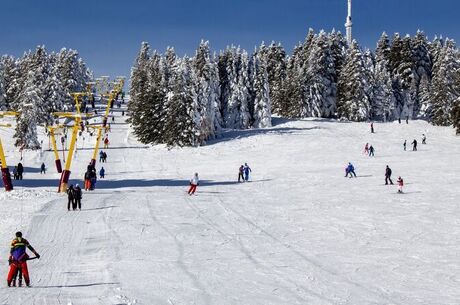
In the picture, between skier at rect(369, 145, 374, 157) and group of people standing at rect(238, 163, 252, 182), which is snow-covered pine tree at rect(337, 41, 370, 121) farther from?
group of people standing at rect(238, 163, 252, 182)

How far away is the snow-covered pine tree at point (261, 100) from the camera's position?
237ft

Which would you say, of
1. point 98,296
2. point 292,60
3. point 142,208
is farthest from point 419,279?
point 292,60

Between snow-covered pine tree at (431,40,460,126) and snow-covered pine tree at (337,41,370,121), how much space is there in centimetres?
914

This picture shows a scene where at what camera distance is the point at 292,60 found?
307 feet

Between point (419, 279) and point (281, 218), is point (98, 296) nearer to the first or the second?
point (419, 279)

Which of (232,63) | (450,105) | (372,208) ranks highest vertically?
(232,63)

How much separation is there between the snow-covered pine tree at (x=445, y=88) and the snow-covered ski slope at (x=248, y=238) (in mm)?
27136

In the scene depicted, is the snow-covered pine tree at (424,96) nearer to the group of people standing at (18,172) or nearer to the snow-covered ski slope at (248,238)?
the snow-covered ski slope at (248,238)

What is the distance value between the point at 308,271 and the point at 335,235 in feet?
18.0

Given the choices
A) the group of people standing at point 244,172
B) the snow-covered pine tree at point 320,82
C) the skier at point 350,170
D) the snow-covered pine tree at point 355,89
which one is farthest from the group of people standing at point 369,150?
the snow-covered pine tree at point 320,82

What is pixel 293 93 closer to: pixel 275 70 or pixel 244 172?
pixel 275 70

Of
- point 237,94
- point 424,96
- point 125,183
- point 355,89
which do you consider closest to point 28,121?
point 125,183

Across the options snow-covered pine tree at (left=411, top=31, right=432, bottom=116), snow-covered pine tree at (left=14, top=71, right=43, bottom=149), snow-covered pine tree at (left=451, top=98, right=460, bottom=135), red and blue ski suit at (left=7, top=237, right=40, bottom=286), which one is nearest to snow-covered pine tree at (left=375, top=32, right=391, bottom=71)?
snow-covered pine tree at (left=411, top=31, right=432, bottom=116)

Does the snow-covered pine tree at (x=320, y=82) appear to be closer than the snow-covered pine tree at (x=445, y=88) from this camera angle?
No
